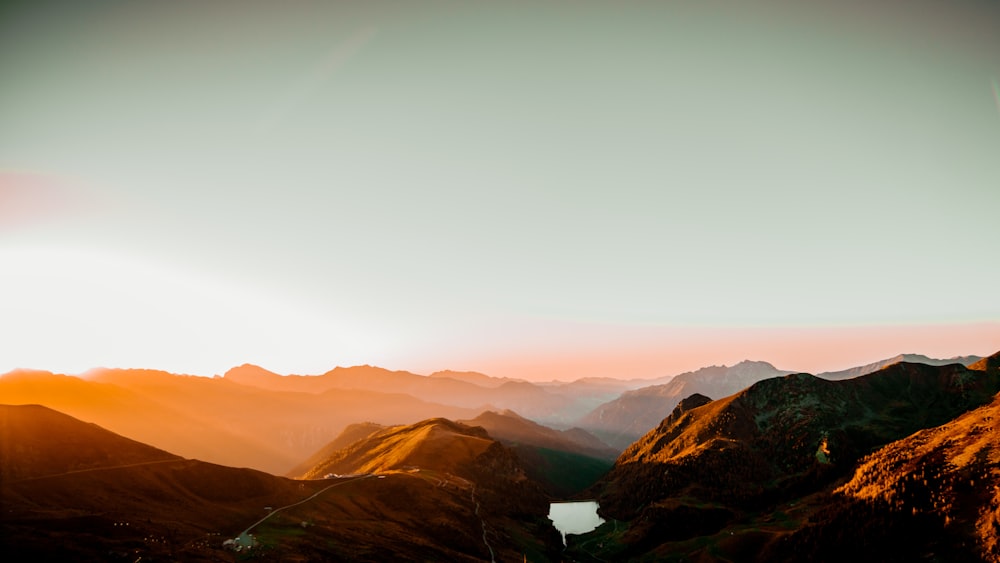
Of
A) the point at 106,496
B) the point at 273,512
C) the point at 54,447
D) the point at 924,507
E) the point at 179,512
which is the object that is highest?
the point at 54,447

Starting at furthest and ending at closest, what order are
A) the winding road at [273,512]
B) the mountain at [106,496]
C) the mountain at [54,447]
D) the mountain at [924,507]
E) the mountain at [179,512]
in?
the mountain at [924,507] → the mountain at [54,447] → the winding road at [273,512] → the mountain at [179,512] → the mountain at [106,496]

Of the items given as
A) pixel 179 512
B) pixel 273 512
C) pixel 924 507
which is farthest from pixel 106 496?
pixel 924 507

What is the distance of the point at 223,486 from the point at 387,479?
69.4 metres

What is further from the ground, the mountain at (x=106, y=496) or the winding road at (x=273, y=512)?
the mountain at (x=106, y=496)

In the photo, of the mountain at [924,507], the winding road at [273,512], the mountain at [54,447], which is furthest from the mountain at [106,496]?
the mountain at [924,507]

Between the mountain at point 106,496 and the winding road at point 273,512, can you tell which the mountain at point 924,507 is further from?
the mountain at point 106,496

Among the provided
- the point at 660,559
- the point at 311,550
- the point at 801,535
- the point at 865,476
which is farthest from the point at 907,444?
the point at 311,550

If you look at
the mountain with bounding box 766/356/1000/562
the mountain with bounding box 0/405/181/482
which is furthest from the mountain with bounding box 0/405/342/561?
the mountain with bounding box 766/356/1000/562

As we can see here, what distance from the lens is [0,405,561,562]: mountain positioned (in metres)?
87.4

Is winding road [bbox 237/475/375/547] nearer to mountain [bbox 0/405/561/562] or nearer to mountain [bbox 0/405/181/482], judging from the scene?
mountain [bbox 0/405/561/562]

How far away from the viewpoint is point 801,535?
533 ft

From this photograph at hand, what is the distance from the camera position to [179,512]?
374 feet

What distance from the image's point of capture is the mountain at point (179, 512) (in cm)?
8744

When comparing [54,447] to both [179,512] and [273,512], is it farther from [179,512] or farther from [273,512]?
[273,512]
